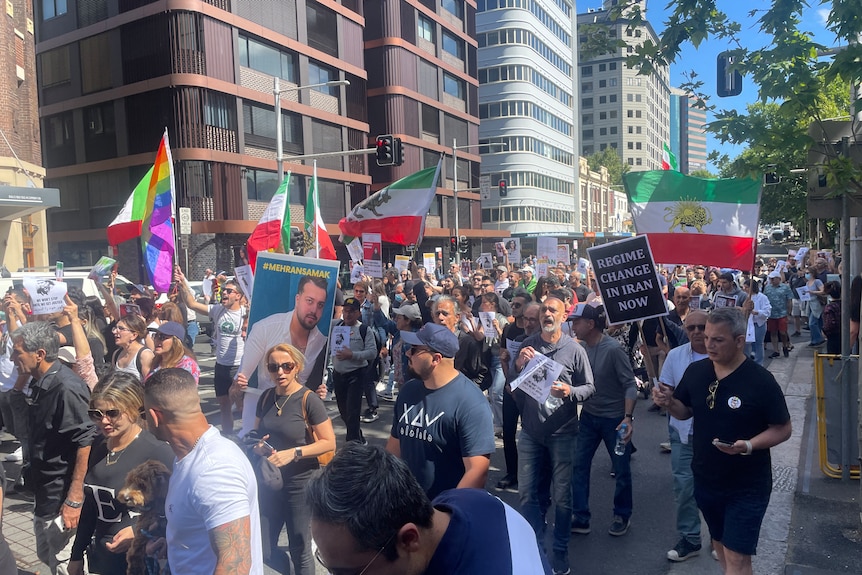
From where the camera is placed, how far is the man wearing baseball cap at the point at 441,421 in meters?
3.50

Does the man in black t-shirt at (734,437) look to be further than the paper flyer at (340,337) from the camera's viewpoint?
No

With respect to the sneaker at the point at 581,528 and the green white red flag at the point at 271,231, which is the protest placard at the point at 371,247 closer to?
the green white red flag at the point at 271,231

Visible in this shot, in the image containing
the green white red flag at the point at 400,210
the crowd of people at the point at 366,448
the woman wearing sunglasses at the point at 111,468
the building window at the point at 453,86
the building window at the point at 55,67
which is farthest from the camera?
the building window at the point at 453,86

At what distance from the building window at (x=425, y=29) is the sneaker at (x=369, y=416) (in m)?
41.4

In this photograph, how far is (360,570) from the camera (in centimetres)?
159

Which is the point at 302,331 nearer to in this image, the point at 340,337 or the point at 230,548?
the point at 230,548

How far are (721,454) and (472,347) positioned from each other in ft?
12.7

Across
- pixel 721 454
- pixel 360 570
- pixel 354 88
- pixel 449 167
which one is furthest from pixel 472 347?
pixel 449 167

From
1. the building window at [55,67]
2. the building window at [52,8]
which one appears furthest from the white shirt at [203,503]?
the building window at [52,8]

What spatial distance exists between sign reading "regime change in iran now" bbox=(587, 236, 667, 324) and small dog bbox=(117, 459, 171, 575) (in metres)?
3.61

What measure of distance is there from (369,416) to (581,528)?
173 inches

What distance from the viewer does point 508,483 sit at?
21.3ft

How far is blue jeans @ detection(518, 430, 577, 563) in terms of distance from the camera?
464 cm

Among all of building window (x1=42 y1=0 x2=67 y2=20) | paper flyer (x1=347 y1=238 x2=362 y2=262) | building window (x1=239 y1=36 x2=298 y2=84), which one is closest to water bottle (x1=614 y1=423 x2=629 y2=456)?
paper flyer (x1=347 y1=238 x2=362 y2=262)
